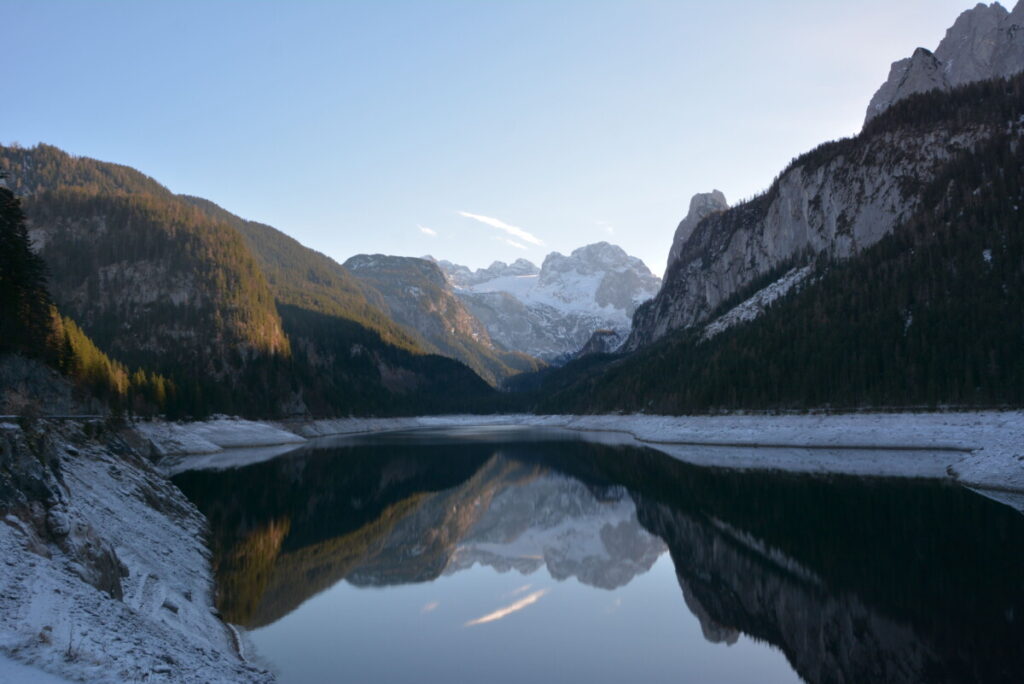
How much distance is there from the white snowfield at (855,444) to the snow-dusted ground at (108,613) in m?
42.3

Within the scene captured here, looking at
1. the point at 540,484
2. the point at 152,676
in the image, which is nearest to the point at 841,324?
the point at 540,484

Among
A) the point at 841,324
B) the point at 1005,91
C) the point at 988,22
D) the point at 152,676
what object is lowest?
the point at 152,676

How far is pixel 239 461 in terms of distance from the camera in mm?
68438

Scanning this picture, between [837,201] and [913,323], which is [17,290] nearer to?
[913,323]

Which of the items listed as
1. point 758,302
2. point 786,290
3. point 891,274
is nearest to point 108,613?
point 891,274

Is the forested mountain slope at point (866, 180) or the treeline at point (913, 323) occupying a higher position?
the forested mountain slope at point (866, 180)

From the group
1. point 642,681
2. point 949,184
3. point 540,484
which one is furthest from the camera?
point 949,184

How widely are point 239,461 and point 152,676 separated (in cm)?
6389

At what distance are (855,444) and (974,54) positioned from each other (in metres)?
120

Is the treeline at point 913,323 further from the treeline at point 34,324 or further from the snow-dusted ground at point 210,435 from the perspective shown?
the treeline at point 34,324

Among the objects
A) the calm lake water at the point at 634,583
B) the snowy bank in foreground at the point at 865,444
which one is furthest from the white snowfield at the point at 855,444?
the calm lake water at the point at 634,583

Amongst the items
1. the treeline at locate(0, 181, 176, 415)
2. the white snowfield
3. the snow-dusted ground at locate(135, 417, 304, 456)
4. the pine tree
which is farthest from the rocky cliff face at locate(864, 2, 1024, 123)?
the pine tree

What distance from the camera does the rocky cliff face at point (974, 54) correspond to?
124875mm

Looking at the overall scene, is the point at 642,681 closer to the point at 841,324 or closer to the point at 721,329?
the point at 841,324
